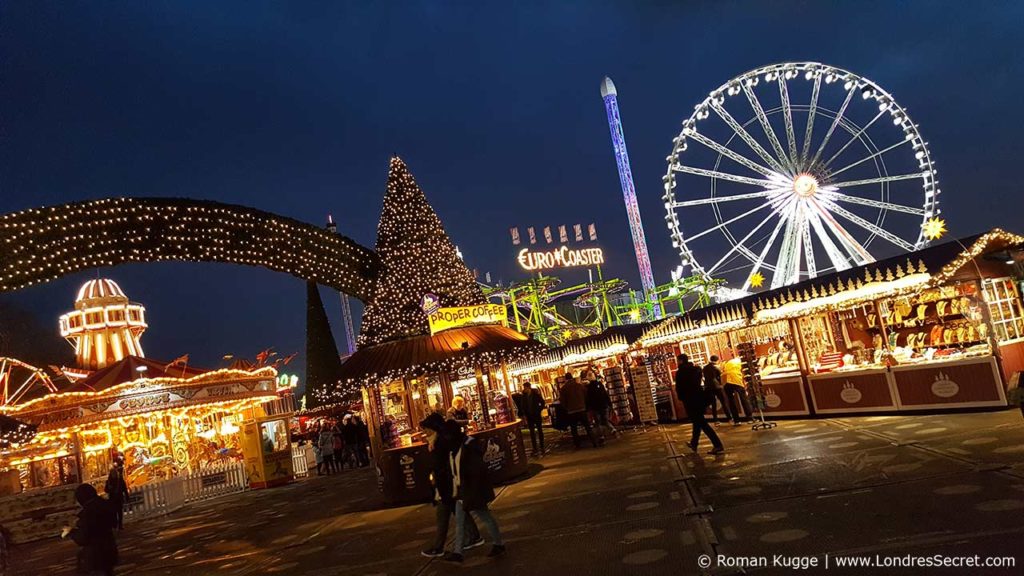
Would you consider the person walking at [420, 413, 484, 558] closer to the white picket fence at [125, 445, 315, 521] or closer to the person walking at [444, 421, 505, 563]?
the person walking at [444, 421, 505, 563]

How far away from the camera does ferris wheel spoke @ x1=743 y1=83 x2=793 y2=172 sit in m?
21.9

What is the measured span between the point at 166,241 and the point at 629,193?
3723 cm

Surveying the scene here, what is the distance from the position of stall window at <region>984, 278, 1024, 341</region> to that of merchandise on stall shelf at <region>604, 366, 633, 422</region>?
27.3ft

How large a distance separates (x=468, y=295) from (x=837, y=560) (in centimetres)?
1195

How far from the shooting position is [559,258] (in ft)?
157

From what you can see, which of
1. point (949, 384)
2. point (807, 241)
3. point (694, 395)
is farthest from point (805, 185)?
point (694, 395)

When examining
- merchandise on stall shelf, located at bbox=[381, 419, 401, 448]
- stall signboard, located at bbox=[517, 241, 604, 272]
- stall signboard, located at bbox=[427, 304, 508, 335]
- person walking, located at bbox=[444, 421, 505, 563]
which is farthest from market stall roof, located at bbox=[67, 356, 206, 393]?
stall signboard, located at bbox=[517, 241, 604, 272]

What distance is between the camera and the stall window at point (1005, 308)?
11402mm

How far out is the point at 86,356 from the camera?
23156 mm

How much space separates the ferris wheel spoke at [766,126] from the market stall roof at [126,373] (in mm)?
18762

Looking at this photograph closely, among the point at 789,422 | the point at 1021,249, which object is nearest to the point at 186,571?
the point at 789,422

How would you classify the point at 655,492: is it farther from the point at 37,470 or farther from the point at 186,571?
the point at 37,470

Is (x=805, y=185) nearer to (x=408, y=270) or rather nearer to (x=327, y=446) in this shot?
(x=408, y=270)

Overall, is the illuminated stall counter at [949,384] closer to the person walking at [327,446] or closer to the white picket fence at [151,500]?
the person walking at [327,446]
